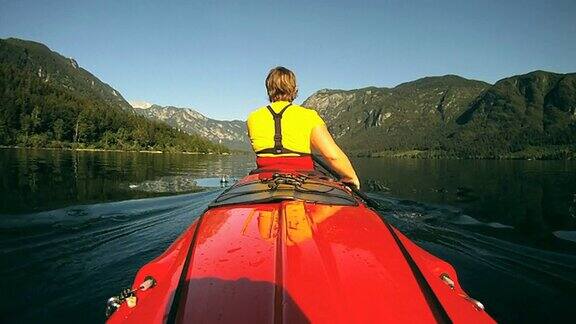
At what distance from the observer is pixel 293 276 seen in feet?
9.45

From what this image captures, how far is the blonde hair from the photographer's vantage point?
5977mm

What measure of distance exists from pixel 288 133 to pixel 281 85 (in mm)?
868

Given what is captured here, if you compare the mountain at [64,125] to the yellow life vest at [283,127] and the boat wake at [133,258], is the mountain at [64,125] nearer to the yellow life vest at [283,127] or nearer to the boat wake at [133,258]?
the boat wake at [133,258]

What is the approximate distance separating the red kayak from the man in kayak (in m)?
1.37

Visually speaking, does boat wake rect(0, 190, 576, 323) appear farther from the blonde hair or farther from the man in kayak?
the blonde hair

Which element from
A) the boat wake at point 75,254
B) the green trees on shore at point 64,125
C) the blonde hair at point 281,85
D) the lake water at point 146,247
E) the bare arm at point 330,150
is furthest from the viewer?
the green trees on shore at point 64,125

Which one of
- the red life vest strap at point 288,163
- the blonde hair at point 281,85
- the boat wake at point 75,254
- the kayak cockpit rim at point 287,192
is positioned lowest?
the boat wake at point 75,254

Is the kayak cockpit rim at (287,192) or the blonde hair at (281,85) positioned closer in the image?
the kayak cockpit rim at (287,192)

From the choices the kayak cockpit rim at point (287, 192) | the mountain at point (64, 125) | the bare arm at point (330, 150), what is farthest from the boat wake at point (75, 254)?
the mountain at point (64, 125)

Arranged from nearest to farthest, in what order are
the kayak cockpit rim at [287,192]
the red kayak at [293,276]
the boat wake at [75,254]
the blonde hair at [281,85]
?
the red kayak at [293,276] < the kayak cockpit rim at [287,192] < the boat wake at [75,254] < the blonde hair at [281,85]

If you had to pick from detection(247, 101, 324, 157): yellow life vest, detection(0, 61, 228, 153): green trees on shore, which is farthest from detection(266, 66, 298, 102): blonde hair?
detection(0, 61, 228, 153): green trees on shore

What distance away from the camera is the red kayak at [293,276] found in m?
2.55

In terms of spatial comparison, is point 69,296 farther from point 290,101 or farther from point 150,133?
point 150,133

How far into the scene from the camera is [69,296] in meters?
5.84
